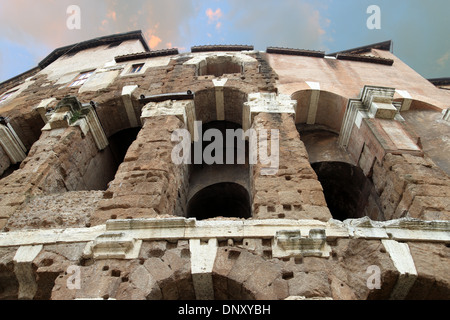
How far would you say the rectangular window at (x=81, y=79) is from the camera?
436 inches

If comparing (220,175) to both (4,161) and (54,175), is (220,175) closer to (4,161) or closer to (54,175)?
(54,175)

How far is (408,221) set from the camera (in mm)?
4234

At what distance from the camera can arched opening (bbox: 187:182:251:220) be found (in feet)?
25.9

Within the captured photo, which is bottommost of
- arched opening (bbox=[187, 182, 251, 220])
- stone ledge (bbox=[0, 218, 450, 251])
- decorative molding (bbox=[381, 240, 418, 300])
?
arched opening (bbox=[187, 182, 251, 220])

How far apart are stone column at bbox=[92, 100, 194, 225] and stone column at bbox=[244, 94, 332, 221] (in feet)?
4.83

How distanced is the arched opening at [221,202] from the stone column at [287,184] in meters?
1.80

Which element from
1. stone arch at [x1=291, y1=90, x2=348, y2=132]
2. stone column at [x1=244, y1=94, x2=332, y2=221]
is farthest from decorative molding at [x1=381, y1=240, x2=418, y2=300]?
stone arch at [x1=291, y1=90, x2=348, y2=132]

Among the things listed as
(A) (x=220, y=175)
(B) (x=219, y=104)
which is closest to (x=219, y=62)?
(B) (x=219, y=104)

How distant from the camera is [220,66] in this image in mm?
12078

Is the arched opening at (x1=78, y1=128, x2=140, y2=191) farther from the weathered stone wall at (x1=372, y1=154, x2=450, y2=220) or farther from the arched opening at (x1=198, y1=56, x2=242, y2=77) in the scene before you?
the weathered stone wall at (x1=372, y1=154, x2=450, y2=220)

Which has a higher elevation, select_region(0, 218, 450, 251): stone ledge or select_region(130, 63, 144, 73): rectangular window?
select_region(0, 218, 450, 251): stone ledge

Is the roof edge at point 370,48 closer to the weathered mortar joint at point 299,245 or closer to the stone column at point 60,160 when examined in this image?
the stone column at point 60,160

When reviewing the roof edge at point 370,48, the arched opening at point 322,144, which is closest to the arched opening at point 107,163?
the arched opening at point 322,144

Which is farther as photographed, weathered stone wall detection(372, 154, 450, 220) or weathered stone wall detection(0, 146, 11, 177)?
weathered stone wall detection(0, 146, 11, 177)
